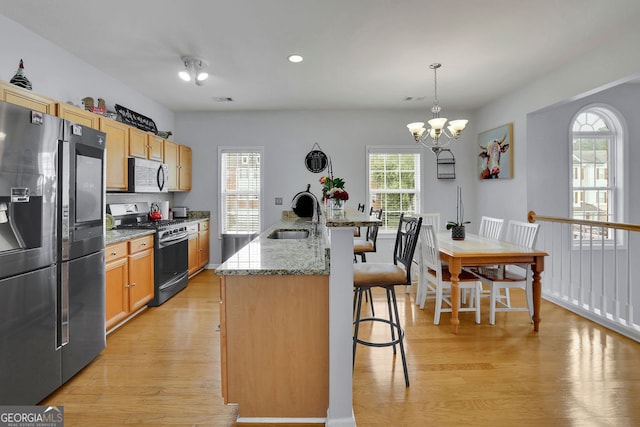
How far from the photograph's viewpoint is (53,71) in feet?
9.80

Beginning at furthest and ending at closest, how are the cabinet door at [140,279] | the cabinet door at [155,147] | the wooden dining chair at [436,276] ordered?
the cabinet door at [155,147], the cabinet door at [140,279], the wooden dining chair at [436,276]

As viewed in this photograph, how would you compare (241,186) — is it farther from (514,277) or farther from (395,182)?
(514,277)

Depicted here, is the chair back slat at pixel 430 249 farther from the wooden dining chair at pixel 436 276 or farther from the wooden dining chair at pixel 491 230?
the wooden dining chair at pixel 491 230

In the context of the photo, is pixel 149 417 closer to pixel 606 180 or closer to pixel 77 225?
pixel 77 225

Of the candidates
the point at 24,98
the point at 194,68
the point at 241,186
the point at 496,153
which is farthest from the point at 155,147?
the point at 496,153

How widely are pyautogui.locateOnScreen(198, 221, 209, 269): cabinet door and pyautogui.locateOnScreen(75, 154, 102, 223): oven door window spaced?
2.61 metres

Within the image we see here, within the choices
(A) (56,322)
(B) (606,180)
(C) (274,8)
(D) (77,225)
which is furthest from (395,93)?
(A) (56,322)

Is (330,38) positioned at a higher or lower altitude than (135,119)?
higher

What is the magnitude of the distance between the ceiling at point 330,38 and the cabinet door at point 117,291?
1978 mm

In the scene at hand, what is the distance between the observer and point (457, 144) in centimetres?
536

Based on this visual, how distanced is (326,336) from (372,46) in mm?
2589

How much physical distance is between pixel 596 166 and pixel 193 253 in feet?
18.1

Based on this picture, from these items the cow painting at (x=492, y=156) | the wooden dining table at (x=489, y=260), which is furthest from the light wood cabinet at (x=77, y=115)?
the cow painting at (x=492, y=156)

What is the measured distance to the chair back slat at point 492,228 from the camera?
3.89 metres
